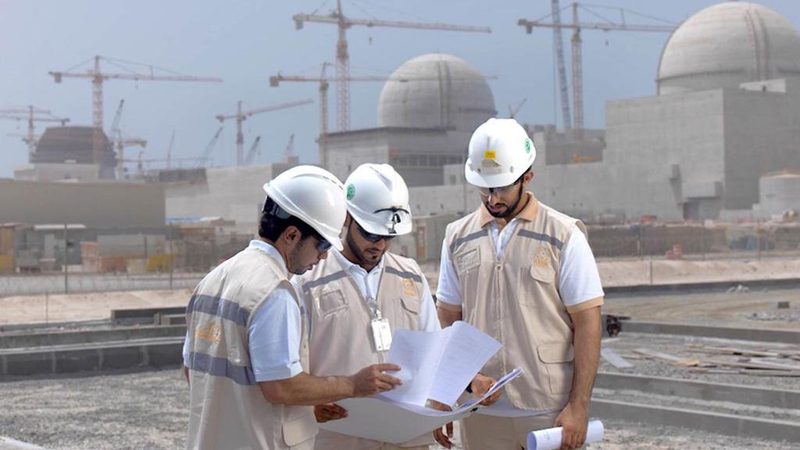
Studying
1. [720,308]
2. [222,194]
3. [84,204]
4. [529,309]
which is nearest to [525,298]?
[529,309]

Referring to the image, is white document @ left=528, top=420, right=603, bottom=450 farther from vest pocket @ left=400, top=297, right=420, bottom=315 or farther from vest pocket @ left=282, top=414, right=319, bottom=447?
vest pocket @ left=282, top=414, right=319, bottom=447

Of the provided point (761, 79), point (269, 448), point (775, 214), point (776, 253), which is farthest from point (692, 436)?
point (761, 79)

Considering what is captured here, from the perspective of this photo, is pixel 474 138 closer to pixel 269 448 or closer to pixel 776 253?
pixel 269 448

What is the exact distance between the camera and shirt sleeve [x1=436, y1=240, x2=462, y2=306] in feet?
15.4

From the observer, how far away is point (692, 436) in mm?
8969

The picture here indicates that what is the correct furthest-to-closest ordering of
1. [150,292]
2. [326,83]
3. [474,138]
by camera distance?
[326,83] → [150,292] → [474,138]

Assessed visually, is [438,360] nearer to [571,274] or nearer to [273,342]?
[571,274]

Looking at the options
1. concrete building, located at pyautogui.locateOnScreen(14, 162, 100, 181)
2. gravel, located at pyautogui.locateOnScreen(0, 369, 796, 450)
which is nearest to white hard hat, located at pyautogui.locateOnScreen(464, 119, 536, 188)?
gravel, located at pyautogui.locateOnScreen(0, 369, 796, 450)

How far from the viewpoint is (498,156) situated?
447 centimetres

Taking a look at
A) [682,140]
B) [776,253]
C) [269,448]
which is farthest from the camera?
[682,140]

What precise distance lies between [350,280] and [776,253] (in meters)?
39.9

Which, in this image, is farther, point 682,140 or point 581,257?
point 682,140

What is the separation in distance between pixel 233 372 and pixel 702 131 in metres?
57.0

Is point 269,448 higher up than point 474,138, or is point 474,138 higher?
point 474,138
